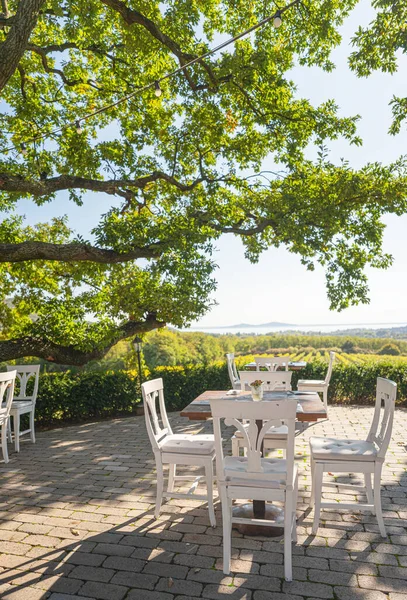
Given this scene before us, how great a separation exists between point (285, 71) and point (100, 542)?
7.04m

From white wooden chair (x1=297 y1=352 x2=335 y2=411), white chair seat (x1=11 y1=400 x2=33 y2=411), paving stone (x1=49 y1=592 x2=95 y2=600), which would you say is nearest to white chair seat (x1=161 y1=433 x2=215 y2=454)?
paving stone (x1=49 y1=592 x2=95 y2=600)

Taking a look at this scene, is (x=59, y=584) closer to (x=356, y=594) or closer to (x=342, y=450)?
(x=356, y=594)

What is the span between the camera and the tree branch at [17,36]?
3939 mm

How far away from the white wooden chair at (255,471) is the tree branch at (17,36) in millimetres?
3727

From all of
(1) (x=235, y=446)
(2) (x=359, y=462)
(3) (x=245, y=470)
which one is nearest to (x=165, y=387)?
(1) (x=235, y=446)

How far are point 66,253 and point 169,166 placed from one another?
8.92 ft

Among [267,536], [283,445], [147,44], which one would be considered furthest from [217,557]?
[147,44]

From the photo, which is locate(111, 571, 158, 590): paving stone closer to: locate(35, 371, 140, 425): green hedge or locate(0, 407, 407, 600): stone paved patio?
locate(0, 407, 407, 600): stone paved patio

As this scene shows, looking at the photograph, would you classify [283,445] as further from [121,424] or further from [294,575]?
[121,424]

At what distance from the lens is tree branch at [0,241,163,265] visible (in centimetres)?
604

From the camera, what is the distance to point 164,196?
8.54m

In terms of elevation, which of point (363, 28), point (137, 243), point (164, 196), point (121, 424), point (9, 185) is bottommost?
point (121, 424)

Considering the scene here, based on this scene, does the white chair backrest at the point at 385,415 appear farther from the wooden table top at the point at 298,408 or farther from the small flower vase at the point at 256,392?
the small flower vase at the point at 256,392

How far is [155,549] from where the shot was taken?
9.36 feet
